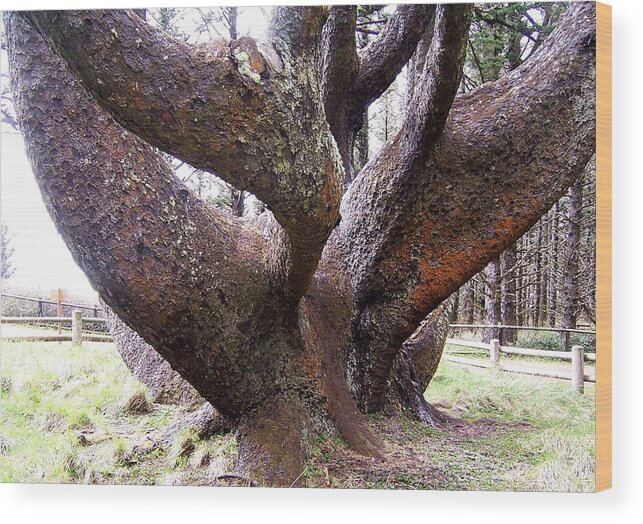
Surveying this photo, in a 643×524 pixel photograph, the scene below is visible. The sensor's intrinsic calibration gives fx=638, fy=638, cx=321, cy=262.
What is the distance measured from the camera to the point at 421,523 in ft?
7.16

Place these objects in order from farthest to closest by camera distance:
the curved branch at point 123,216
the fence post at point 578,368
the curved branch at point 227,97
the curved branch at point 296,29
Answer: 1. the fence post at point 578,368
2. the curved branch at point 123,216
3. the curved branch at point 296,29
4. the curved branch at point 227,97

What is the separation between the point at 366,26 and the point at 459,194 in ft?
3.38

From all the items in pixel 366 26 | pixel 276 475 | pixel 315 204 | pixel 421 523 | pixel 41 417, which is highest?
pixel 366 26

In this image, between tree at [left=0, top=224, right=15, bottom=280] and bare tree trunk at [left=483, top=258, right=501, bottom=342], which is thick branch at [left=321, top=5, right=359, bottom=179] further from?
tree at [left=0, top=224, right=15, bottom=280]

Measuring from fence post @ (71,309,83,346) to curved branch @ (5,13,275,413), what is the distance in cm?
54

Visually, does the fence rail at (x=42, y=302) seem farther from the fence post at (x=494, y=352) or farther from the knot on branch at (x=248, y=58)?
the fence post at (x=494, y=352)

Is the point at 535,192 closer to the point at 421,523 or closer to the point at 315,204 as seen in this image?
the point at 315,204

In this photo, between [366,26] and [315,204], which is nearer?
[315,204]

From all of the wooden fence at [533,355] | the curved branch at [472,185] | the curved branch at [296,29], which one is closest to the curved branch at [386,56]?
the curved branch at [472,185]

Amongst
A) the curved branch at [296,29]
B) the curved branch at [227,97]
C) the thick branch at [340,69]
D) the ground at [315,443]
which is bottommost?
the ground at [315,443]

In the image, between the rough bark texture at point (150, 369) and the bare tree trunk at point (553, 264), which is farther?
the rough bark texture at point (150, 369)

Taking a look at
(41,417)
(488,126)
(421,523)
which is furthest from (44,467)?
(488,126)

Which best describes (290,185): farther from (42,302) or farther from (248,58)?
(42,302)

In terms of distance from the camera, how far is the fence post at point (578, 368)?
2.16 m
